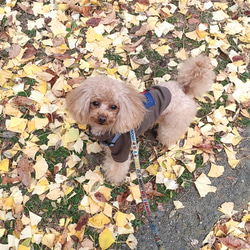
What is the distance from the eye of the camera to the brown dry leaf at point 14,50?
12.0 ft

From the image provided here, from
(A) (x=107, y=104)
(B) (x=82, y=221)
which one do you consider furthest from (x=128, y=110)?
(B) (x=82, y=221)

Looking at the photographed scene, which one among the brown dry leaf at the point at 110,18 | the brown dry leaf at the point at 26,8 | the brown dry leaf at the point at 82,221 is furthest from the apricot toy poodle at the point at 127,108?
the brown dry leaf at the point at 26,8

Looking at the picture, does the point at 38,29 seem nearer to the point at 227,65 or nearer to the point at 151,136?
the point at 151,136

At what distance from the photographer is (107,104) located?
2.29 metres

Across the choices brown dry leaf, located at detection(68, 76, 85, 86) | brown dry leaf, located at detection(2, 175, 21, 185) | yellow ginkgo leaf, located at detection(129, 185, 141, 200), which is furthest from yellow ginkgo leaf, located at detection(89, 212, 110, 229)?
brown dry leaf, located at detection(68, 76, 85, 86)

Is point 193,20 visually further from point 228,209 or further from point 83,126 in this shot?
point 228,209

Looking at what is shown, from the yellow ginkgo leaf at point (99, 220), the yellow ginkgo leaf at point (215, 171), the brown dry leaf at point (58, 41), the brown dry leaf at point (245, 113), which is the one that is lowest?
the yellow ginkgo leaf at point (99, 220)

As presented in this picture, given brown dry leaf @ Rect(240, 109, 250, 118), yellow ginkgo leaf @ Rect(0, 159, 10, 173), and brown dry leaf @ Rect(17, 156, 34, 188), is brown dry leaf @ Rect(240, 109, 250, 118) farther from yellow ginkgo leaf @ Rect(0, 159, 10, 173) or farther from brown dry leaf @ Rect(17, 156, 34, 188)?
yellow ginkgo leaf @ Rect(0, 159, 10, 173)

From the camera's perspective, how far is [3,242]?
105 inches

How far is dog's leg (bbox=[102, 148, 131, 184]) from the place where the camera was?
291cm

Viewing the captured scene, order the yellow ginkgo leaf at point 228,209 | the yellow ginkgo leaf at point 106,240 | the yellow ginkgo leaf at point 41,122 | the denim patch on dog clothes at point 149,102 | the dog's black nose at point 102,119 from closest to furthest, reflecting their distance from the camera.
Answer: the dog's black nose at point 102,119, the denim patch on dog clothes at point 149,102, the yellow ginkgo leaf at point 106,240, the yellow ginkgo leaf at point 228,209, the yellow ginkgo leaf at point 41,122

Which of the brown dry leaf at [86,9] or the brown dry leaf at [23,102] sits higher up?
the brown dry leaf at [86,9]

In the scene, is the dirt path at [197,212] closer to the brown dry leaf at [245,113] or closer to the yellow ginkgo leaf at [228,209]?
the yellow ginkgo leaf at [228,209]

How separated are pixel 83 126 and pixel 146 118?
103 cm
